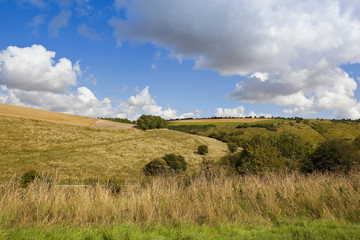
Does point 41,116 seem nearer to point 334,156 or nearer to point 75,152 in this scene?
point 75,152

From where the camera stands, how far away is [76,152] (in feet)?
128

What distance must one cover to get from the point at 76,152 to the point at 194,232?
38.1 m

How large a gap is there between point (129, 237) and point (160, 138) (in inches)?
2284

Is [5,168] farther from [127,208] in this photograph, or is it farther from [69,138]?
[127,208]

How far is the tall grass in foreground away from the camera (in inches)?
246

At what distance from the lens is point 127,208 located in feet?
22.6

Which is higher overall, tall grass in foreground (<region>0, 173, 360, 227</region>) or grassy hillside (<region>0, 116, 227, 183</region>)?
tall grass in foreground (<region>0, 173, 360, 227</region>)

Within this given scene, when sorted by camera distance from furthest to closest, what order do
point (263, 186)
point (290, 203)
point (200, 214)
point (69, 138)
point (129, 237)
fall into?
point (69, 138)
point (263, 186)
point (290, 203)
point (200, 214)
point (129, 237)

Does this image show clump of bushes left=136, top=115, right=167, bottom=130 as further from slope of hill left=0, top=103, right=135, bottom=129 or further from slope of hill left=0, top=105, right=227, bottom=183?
slope of hill left=0, top=105, right=227, bottom=183

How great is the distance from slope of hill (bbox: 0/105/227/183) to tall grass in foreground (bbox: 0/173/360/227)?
15657 millimetres

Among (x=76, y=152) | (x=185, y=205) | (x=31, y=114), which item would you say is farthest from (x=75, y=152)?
(x=31, y=114)

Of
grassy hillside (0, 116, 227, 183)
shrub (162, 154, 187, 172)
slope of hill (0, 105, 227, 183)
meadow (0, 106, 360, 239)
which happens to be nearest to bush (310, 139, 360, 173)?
meadow (0, 106, 360, 239)

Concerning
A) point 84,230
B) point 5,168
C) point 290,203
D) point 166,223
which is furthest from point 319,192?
point 5,168

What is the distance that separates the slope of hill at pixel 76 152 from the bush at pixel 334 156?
1940 cm
